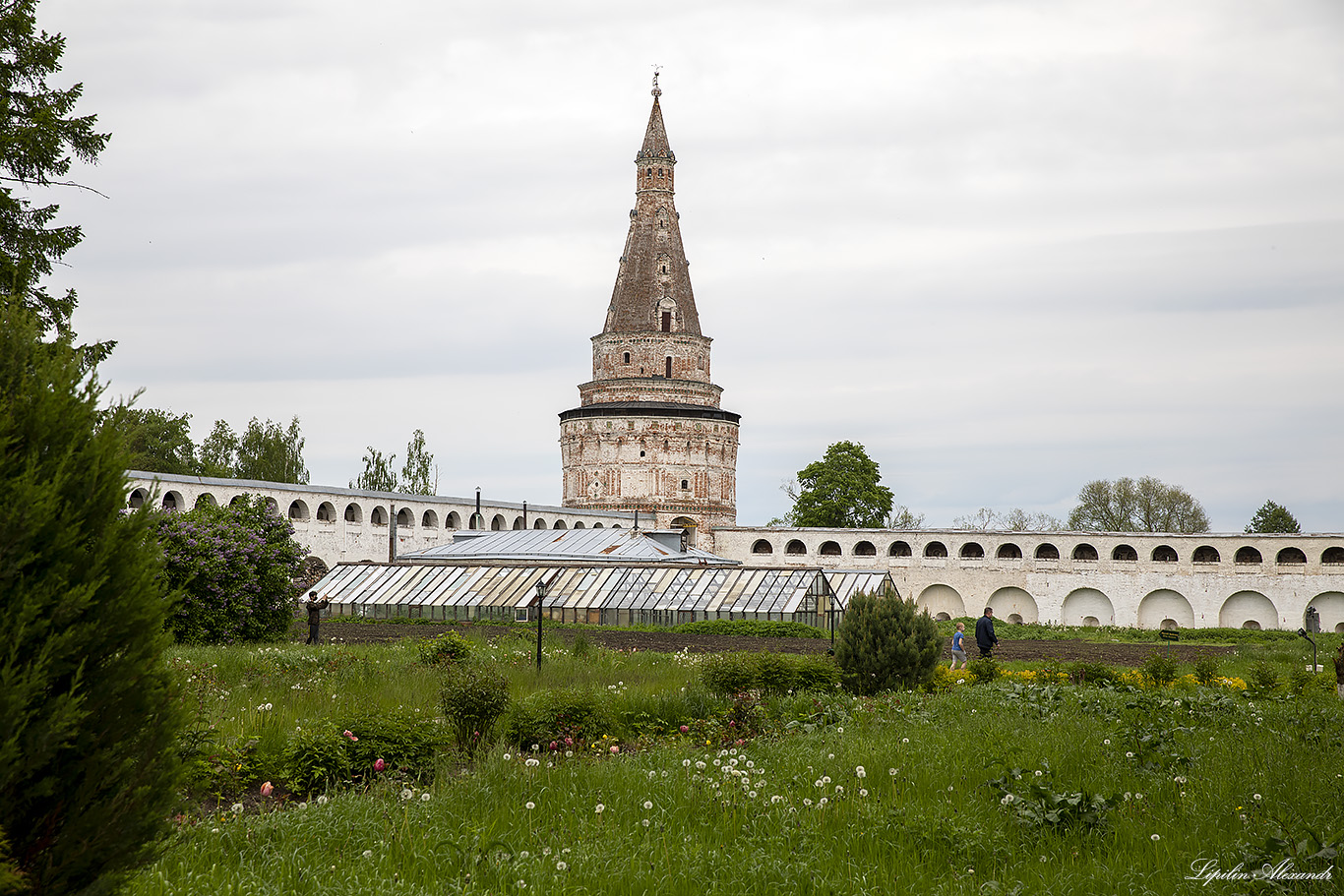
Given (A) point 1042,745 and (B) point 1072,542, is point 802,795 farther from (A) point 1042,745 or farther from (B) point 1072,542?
(B) point 1072,542

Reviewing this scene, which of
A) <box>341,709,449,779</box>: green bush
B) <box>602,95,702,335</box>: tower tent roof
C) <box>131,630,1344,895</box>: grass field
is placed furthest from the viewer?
<box>602,95,702,335</box>: tower tent roof

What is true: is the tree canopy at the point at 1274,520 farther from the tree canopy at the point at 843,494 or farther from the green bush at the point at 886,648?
the green bush at the point at 886,648

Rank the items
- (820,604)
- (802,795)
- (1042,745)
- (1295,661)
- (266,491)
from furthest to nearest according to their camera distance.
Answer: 1. (266,491)
2. (820,604)
3. (1295,661)
4. (1042,745)
5. (802,795)

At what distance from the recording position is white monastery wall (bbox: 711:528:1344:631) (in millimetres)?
52031

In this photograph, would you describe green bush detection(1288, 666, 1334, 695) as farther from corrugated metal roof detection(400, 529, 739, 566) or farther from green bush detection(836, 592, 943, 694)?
corrugated metal roof detection(400, 529, 739, 566)

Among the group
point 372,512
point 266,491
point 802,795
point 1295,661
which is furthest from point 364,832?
point 372,512

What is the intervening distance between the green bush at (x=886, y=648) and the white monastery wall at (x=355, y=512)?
31790 mm

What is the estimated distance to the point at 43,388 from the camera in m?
3.91

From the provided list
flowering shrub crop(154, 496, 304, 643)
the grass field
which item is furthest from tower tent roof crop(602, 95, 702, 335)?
the grass field

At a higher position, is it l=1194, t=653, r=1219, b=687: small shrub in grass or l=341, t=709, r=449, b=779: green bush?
l=1194, t=653, r=1219, b=687: small shrub in grass

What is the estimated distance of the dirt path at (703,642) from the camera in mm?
24984

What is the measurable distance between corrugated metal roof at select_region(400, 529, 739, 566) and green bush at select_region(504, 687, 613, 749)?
26397 millimetres

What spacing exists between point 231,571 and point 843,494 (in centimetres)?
4383

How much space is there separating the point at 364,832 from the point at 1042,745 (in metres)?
5.44
